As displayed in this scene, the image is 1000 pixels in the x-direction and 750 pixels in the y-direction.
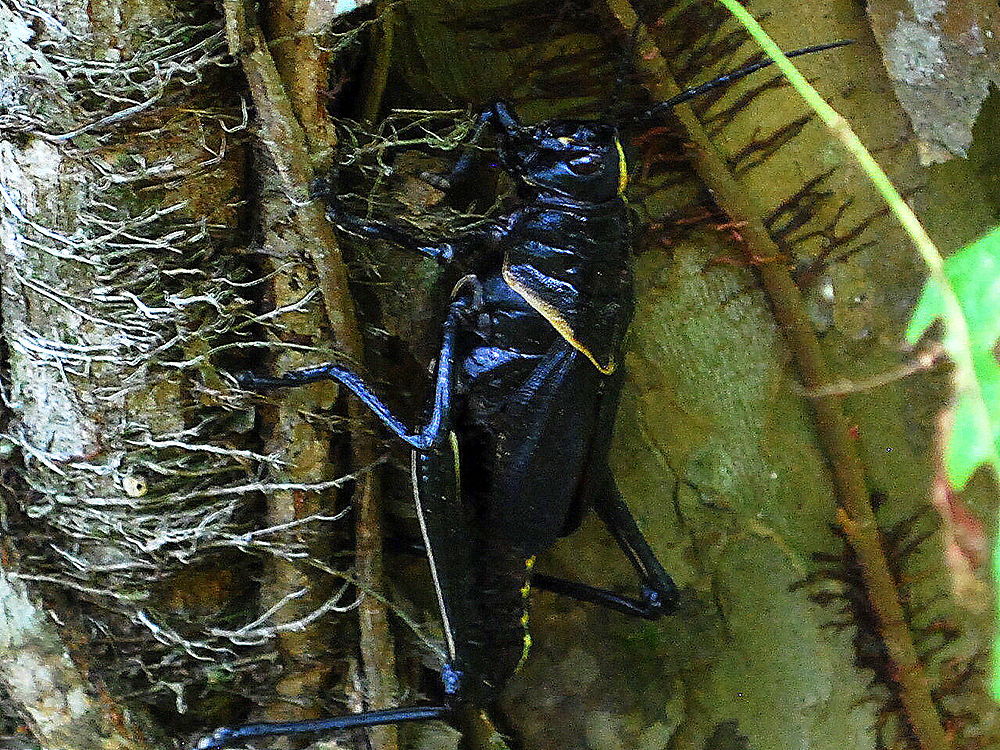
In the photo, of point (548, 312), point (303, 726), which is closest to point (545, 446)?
point (548, 312)

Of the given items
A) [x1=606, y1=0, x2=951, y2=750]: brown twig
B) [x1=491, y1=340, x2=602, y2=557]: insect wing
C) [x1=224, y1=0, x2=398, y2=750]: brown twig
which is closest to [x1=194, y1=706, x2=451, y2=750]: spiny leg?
[x1=224, y1=0, x2=398, y2=750]: brown twig

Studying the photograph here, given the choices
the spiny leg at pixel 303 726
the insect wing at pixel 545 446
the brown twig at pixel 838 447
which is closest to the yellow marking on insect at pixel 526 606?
the insect wing at pixel 545 446

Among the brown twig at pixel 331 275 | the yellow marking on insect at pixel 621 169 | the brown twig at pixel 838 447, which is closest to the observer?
the brown twig at pixel 331 275

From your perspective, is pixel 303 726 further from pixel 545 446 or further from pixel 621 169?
pixel 621 169

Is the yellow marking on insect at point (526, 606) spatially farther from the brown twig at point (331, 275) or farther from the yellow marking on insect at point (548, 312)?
the yellow marking on insect at point (548, 312)

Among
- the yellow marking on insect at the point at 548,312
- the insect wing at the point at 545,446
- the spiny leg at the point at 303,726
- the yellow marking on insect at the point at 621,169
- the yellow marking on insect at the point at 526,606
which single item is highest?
the yellow marking on insect at the point at 621,169
